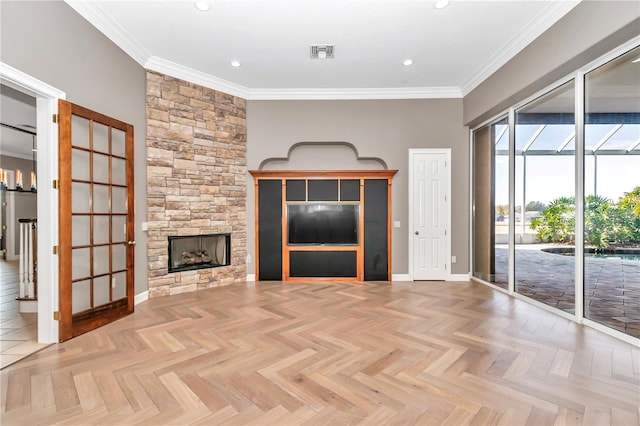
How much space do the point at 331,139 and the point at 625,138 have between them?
374 centimetres

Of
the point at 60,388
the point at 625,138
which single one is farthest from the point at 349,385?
the point at 625,138

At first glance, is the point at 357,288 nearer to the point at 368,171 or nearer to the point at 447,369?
the point at 368,171

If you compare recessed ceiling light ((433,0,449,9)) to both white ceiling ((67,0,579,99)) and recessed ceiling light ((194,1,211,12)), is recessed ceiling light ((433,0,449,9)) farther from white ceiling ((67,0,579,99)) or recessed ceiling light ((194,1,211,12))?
recessed ceiling light ((194,1,211,12))

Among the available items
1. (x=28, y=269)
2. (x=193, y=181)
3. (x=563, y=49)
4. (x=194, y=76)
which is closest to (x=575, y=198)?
(x=563, y=49)

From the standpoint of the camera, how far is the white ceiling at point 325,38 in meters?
3.21

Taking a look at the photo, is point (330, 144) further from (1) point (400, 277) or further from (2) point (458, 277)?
(2) point (458, 277)

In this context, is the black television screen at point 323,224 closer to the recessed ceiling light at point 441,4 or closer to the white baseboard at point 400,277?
the white baseboard at point 400,277

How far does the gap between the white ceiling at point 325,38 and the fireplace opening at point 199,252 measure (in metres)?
2.52

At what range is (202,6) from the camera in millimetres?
3186

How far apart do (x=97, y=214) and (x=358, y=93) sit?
425 cm

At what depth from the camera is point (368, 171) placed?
5301 millimetres

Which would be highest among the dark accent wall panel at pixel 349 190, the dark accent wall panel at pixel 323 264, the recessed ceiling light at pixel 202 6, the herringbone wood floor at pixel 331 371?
the recessed ceiling light at pixel 202 6

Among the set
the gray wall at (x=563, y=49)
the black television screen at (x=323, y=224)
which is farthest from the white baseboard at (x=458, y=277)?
the gray wall at (x=563, y=49)

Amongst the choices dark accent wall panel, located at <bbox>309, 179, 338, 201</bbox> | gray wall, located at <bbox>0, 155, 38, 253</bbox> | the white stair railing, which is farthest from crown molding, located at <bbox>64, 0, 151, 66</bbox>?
gray wall, located at <bbox>0, 155, 38, 253</bbox>
